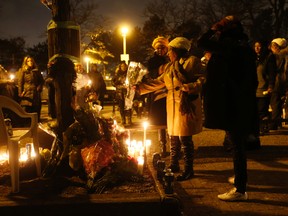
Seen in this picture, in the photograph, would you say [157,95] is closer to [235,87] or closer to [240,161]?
[235,87]

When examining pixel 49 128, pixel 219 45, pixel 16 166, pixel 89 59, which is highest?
pixel 89 59

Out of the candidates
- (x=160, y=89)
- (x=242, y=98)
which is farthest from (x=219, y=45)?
(x=160, y=89)

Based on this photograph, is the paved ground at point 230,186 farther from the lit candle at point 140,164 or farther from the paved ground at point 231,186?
the lit candle at point 140,164

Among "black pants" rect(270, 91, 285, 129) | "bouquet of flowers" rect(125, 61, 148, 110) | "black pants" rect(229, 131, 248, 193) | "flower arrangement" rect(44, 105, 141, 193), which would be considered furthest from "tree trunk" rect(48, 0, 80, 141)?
"black pants" rect(270, 91, 285, 129)

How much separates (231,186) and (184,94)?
54.7 inches

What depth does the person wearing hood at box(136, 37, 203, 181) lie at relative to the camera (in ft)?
17.9

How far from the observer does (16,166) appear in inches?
178

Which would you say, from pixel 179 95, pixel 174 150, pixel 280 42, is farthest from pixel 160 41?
pixel 280 42

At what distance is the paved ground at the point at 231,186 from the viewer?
14.5 ft

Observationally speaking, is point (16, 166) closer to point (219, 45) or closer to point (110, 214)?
point (110, 214)

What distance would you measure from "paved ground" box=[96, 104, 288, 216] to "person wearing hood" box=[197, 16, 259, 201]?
0.25 m

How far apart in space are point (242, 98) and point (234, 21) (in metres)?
0.91

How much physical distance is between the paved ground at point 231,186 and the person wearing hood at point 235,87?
0.25 meters

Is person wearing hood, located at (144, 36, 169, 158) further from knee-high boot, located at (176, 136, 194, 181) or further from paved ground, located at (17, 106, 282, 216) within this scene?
knee-high boot, located at (176, 136, 194, 181)
